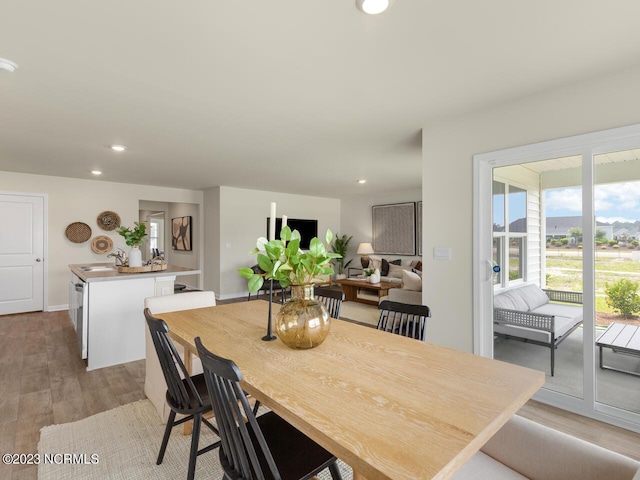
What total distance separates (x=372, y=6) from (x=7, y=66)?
219cm

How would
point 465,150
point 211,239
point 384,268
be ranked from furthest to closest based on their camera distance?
point 384,268 → point 211,239 → point 465,150

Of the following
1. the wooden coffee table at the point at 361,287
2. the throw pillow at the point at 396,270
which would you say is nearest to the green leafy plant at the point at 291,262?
the wooden coffee table at the point at 361,287

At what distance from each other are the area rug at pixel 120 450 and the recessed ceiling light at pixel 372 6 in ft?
7.58

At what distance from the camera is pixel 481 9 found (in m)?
1.52

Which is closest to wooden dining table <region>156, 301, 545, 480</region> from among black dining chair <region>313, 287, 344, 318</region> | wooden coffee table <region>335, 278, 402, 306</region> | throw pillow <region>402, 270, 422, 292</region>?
black dining chair <region>313, 287, 344, 318</region>

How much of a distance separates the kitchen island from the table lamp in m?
5.06

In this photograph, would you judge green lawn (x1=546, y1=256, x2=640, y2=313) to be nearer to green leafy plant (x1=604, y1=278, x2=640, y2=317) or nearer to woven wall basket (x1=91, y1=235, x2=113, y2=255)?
green leafy plant (x1=604, y1=278, x2=640, y2=317)

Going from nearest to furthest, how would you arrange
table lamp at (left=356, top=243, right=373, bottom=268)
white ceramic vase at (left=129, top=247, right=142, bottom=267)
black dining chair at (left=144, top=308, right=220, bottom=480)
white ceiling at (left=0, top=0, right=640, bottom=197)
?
black dining chair at (left=144, top=308, right=220, bottom=480), white ceiling at (left=0, top=0, right=640, bottom=197), white ceramic vase at (left=129, top=247, right=142, bottom=267), table lamp at (left=356, top=243, right=373, bottom=268)

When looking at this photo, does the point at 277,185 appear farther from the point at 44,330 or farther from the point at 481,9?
the point at 481,9

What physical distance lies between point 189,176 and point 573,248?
17.4ft

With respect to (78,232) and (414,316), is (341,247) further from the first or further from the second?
(414,316)

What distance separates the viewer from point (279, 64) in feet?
6.66

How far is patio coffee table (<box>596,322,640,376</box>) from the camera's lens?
2139 mm

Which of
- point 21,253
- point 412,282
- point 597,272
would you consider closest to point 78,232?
point 21,253
